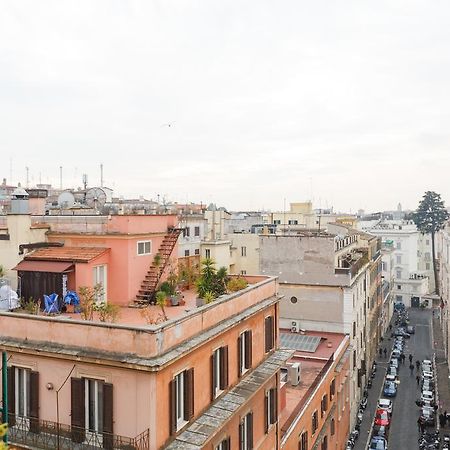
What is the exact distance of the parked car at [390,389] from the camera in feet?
172

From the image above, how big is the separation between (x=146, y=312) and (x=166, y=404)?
4495 millimetres

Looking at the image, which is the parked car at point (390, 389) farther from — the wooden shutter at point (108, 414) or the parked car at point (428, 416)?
the wooden shutter at point (108, 414)

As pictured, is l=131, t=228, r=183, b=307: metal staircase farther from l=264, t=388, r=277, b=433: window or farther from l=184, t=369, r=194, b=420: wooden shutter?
l=264, t=388, r=277, b=433: window

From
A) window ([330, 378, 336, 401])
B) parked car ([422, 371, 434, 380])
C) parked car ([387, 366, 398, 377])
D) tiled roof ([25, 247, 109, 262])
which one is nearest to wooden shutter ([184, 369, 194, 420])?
tiled roof ([25, 247, 109, 262])

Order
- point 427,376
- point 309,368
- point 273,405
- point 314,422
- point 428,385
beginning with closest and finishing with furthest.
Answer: point 273,405
point 314,422
point 309,368
point 428,385
point 427,376

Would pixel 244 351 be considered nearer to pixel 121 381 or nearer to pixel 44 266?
pixel 121 381

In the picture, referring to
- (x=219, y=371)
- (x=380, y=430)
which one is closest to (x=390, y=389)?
(x=380, y=430)

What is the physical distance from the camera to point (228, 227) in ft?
246

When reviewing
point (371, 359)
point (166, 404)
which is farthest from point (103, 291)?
point (371, 359)

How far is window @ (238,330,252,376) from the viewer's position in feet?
66.0

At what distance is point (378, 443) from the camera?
39938 mm

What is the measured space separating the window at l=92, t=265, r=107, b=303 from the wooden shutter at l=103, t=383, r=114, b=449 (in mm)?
5561

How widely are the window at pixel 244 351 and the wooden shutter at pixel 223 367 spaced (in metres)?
1.50

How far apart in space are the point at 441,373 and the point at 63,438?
54.2 m
